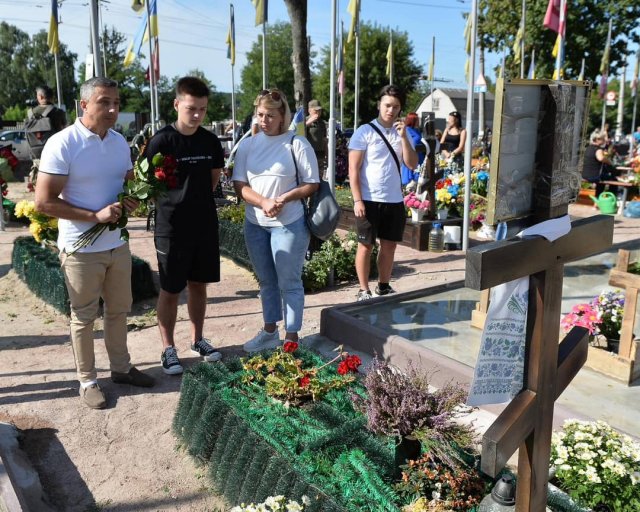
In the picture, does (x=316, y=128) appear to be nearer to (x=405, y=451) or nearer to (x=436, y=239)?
(x=436, y=239)

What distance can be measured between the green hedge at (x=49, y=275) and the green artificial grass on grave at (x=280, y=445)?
283cm

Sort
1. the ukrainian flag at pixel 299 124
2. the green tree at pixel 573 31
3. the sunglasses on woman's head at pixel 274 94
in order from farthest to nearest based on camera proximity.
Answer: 1. the green tree at pixel 573 31
2. the ukrainian flag at pixel 299 124
3. the sunglasses on woman's head at pixel 274 94

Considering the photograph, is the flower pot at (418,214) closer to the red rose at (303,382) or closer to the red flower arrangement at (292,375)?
the red flower arrangement at (292,375)

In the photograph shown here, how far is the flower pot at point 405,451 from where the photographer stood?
2.61m

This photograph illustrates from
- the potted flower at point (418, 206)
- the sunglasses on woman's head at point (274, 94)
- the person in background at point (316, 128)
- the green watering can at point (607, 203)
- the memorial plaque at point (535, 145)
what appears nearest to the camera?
the memorial plaque at point (535, 145)

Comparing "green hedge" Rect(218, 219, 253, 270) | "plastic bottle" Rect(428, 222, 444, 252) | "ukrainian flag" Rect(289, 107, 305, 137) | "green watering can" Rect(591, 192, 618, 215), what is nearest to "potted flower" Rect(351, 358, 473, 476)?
"ukrainian flag" Rect(289, 107, 305, 137)

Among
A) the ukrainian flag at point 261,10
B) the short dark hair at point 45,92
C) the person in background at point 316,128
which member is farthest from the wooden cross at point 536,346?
the ukrainian flag at point 261,10

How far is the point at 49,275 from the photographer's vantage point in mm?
5855

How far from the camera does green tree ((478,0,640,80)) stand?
2761 centimetres

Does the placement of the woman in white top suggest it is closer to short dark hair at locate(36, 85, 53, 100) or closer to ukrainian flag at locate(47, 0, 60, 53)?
short dark hair at locate(36, 85, 53, 100)

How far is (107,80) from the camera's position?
11.7 ft

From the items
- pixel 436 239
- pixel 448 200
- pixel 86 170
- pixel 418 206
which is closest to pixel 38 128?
pixel 418 206

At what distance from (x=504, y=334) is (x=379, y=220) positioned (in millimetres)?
3472

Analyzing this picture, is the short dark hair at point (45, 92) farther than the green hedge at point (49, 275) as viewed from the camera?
Yes
